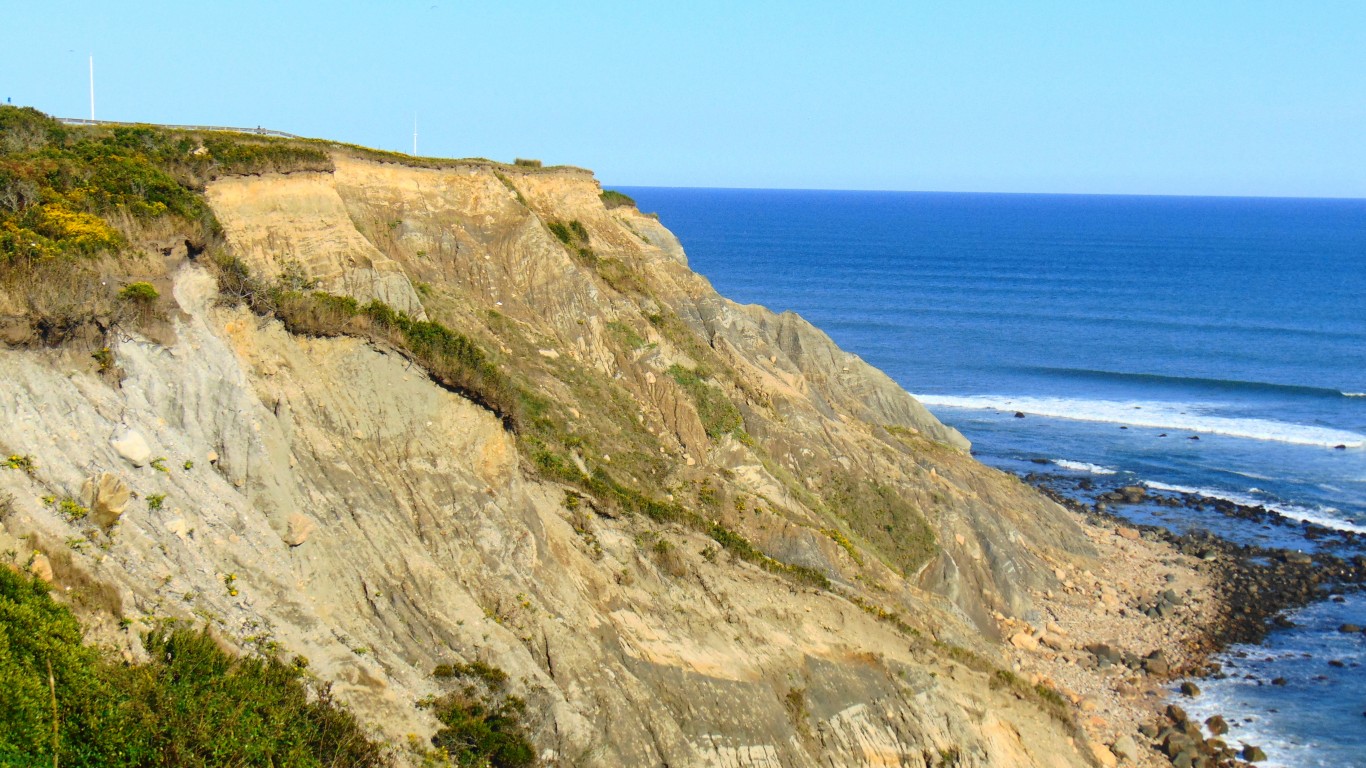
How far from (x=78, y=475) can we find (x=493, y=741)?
7.00 m

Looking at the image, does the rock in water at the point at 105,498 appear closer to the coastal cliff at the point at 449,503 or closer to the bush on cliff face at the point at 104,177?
the coastal cliff at the point at 449,503

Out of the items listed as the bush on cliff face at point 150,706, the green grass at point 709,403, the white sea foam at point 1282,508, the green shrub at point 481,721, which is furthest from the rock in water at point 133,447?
the white sea foam at point 1282,508

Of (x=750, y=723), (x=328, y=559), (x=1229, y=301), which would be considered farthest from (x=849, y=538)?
(x=1229, y=301)

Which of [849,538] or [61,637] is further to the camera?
[849,538]

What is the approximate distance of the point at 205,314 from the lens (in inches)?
798

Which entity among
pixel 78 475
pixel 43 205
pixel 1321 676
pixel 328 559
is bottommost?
pixel 1321 676

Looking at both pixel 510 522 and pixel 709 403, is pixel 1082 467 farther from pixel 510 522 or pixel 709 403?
pixel 510 522

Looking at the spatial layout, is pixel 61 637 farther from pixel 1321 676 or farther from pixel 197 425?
pixel 1321 676

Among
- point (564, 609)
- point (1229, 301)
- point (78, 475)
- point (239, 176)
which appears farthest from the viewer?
point (1229, 301)

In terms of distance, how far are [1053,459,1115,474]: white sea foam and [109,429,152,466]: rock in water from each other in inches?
1996

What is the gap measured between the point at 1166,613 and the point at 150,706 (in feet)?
119

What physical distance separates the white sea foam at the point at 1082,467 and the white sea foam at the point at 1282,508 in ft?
7.71

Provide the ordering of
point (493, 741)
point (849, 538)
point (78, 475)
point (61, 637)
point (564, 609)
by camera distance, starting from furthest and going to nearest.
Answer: point (849, 538)
point (564, 609)
point (493, 741)
point (78, 475)
point (61, 637)

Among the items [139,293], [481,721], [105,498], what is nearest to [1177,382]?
[481,721]
